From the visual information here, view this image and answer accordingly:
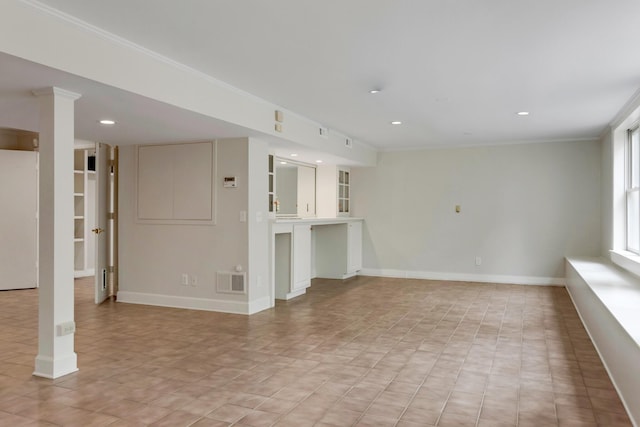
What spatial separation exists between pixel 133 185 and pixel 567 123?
5607 mm

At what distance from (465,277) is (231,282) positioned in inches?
172

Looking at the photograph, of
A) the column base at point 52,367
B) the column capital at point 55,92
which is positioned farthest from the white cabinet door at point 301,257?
the column capital at point 55,92

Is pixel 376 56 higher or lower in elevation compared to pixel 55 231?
higher

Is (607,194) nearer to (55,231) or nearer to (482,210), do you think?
(482,210)

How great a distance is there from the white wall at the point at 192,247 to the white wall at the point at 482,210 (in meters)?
3.49

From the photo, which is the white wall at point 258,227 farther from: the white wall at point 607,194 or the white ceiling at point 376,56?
the white wall at point 607,194

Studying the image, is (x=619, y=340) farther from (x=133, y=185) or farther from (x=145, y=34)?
(x=133, y=185)

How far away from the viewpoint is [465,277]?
8.00m

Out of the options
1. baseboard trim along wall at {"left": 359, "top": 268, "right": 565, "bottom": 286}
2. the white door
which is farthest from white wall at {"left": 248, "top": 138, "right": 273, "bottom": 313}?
baseboard trim along wall at {"left": 359, "top": 268, "right": 565, "bottom": 286}

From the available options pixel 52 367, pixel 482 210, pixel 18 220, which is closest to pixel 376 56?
pixel 52 367

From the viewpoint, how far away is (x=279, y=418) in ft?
8.52

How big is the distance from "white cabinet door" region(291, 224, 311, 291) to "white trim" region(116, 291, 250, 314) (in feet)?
2.96

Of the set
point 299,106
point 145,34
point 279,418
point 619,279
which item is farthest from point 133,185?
point 619,279

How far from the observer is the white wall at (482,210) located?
Answer: 7.39 metres
